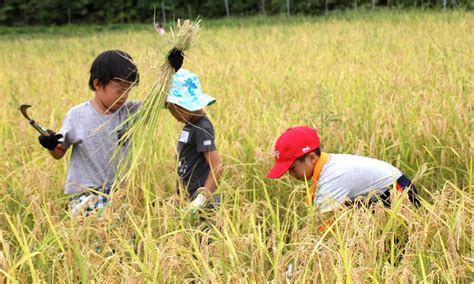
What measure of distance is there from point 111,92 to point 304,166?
91 centimetres

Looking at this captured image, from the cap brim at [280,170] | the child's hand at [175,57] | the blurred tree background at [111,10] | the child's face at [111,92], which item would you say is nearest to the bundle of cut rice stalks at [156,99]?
the child's hand at [175,57]

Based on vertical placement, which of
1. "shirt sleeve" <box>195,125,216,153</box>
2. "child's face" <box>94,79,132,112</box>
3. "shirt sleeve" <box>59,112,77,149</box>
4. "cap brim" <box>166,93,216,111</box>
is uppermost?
"child's face" <box>94,79,132,112</box>

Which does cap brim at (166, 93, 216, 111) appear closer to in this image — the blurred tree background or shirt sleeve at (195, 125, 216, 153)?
shirt sleeve at (195, 125, 216, 153)

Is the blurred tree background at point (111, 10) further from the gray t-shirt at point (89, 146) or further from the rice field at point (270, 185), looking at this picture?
the gray t-shirt at point (89, 146)

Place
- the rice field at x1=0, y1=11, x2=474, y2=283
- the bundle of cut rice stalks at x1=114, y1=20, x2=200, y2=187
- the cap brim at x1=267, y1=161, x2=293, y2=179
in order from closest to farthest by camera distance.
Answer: the rice field at x1=0, y1=11, x2=474, y2=283
the bundle of cut rice stalks at x1=114, y1=20, x2=200, y2=187
the cap brim at x1=267, y1=161, x2=293, y2=179

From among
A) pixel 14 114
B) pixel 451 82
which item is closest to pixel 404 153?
pixel 451 82

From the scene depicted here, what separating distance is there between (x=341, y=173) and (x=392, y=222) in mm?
385

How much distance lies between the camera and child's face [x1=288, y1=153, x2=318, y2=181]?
221cm

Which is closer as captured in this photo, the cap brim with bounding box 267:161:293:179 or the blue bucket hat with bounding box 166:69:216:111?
the cap brim with bounding box 267:161:293:179

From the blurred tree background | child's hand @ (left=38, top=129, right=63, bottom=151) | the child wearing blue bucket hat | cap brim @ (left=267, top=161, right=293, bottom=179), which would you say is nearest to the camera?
cap brim @ (left=267, top=161, right=293, bottom=179)

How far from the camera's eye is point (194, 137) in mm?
2508

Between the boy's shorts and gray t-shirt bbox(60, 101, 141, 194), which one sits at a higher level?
gray t-shirt bbox(60, 101, 141, 194)

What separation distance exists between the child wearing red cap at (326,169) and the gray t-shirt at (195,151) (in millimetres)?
391

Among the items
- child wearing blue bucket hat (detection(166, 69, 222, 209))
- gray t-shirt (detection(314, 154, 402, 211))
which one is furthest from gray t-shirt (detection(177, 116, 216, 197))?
gray t-shirt (detection(314, 154, 402, 211))
